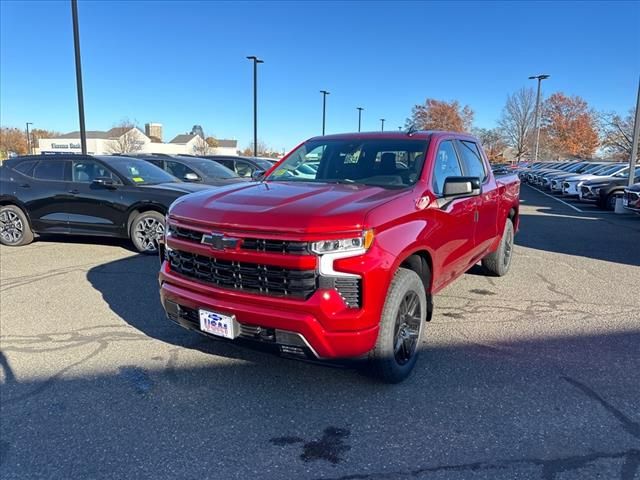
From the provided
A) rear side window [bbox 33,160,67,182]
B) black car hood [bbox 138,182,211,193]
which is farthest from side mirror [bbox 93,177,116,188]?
rear side window [bbox 33,160,67,182]

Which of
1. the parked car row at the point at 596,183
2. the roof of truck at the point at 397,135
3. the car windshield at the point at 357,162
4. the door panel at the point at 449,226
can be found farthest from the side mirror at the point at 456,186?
the parked car row at the point at 596,183

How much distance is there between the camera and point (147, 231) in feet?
26.1

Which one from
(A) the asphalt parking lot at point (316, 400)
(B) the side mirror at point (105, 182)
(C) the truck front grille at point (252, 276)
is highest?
(B) the side mirror at point (105, 182)

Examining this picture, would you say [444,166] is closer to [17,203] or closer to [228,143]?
[17,203]

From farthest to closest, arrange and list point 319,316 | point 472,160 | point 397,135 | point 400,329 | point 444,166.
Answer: point 472,160
point 397,135
point 444,166
point 400,329
point 319,316

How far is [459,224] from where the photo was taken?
4465 millimetres

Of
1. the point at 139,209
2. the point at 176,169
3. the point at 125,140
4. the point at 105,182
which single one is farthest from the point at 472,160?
the point at 125,140

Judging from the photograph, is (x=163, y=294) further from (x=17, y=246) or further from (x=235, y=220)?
(x=17, y=246)

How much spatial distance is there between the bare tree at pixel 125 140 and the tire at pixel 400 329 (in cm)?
6156

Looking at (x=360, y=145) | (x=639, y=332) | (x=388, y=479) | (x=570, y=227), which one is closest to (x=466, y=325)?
(x=639, y=332)

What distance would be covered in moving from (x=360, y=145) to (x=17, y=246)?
7185 mm

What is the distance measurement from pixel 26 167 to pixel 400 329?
8.16 metres

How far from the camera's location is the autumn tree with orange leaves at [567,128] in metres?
59.1

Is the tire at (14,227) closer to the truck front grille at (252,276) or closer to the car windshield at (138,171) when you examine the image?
the car windshield at (138,171)
